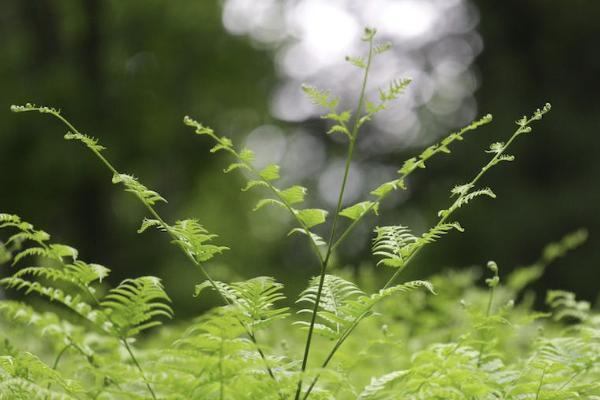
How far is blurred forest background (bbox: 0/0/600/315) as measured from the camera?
829cm

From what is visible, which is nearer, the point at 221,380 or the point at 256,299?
the point at 221,380

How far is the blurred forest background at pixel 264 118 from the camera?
326 inches

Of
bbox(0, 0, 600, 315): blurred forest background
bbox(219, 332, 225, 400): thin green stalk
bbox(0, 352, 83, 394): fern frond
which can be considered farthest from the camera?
bbox(0, 0, 600, 315): blurred forest background

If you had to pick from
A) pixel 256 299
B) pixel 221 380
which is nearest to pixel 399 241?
pixel 256 299

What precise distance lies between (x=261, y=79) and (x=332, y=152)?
5132 mm

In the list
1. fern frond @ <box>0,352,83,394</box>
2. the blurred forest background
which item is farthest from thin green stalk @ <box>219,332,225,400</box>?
the blurred forest background

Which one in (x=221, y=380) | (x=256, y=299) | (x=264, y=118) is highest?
(x=264, y=118)

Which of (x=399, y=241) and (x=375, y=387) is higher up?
(x=399, y=241)

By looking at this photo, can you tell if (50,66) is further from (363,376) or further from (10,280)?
(10,280)

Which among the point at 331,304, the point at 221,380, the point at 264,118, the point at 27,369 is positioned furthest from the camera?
the point at 264,118

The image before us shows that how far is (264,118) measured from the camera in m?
10.7

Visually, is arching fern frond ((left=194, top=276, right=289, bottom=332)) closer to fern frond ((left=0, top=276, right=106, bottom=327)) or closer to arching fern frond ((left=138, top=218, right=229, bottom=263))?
arching fern frond ((left=138, top=218, right=229, bottom=263))

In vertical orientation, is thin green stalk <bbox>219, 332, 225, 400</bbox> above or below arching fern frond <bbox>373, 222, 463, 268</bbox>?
below

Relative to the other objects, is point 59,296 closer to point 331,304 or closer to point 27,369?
point 27,369
